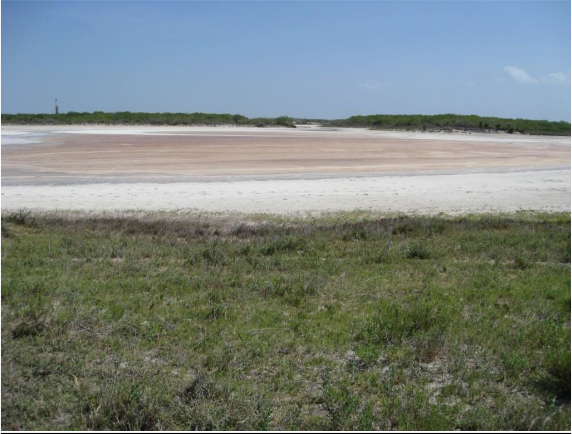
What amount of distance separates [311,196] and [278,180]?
4658 mm

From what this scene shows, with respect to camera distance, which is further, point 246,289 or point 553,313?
point 246,289

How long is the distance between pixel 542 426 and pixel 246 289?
4.36 metres

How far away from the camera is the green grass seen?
16.1 ft

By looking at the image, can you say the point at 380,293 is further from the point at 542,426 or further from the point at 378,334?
the point at 542,426

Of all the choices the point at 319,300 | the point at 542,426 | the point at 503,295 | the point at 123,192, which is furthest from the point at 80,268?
the point at 123,192

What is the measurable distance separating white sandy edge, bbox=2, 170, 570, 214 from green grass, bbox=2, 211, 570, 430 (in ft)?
22.3

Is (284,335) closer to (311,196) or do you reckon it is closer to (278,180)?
(311,196)

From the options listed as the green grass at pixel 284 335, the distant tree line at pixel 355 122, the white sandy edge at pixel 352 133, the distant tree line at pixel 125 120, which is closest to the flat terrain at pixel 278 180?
the green grass at pixel 284 335

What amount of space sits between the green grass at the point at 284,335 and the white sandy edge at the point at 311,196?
6.80 metres

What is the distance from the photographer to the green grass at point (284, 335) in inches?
193

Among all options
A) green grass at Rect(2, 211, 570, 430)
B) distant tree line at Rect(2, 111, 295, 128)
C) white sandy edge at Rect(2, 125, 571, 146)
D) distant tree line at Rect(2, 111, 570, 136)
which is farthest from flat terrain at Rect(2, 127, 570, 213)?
distant tree line at Rect(2, 111, 295, 128)

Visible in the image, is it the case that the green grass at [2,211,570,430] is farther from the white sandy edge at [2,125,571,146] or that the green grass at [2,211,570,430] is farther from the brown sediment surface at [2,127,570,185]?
the white sandy edge at [2,125,571,146]

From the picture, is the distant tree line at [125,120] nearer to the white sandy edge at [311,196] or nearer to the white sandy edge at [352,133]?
the white sandy edge at [352,133]

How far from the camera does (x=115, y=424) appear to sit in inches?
184
